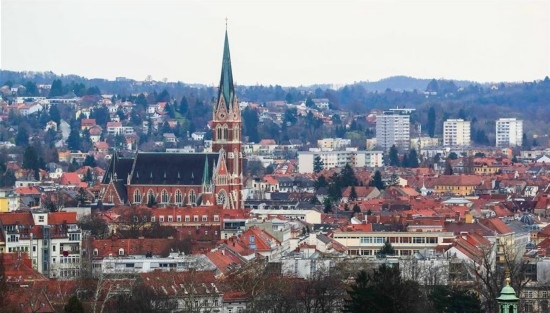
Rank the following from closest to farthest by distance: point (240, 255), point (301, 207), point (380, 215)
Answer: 1. point (240, 255)
2. point (380, 215)
3. point (301, 207)

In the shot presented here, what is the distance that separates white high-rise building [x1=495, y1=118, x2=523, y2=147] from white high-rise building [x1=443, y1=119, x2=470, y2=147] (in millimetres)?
2904

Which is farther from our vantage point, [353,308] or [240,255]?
[240,255]

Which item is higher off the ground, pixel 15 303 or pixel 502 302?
pixel 502 302

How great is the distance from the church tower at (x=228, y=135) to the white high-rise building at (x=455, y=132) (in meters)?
93.0

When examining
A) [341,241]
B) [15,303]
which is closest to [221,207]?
[341,241]

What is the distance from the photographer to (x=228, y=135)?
97312 millimetres

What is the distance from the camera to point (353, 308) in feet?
132

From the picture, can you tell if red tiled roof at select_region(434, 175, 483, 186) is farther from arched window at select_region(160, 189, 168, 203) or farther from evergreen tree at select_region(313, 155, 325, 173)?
arched window at select_region(160, 189, 168, 203)

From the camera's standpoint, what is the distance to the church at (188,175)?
3674 inches

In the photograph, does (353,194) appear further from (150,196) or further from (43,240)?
(43,240)

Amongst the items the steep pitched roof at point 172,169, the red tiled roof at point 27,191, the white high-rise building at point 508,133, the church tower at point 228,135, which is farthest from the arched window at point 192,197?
the white high-rise building at point 508,133

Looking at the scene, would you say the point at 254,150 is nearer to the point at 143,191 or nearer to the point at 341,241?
the point at 143,191

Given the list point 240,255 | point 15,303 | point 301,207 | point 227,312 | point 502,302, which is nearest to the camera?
point 502,302

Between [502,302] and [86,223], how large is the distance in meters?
50.9
